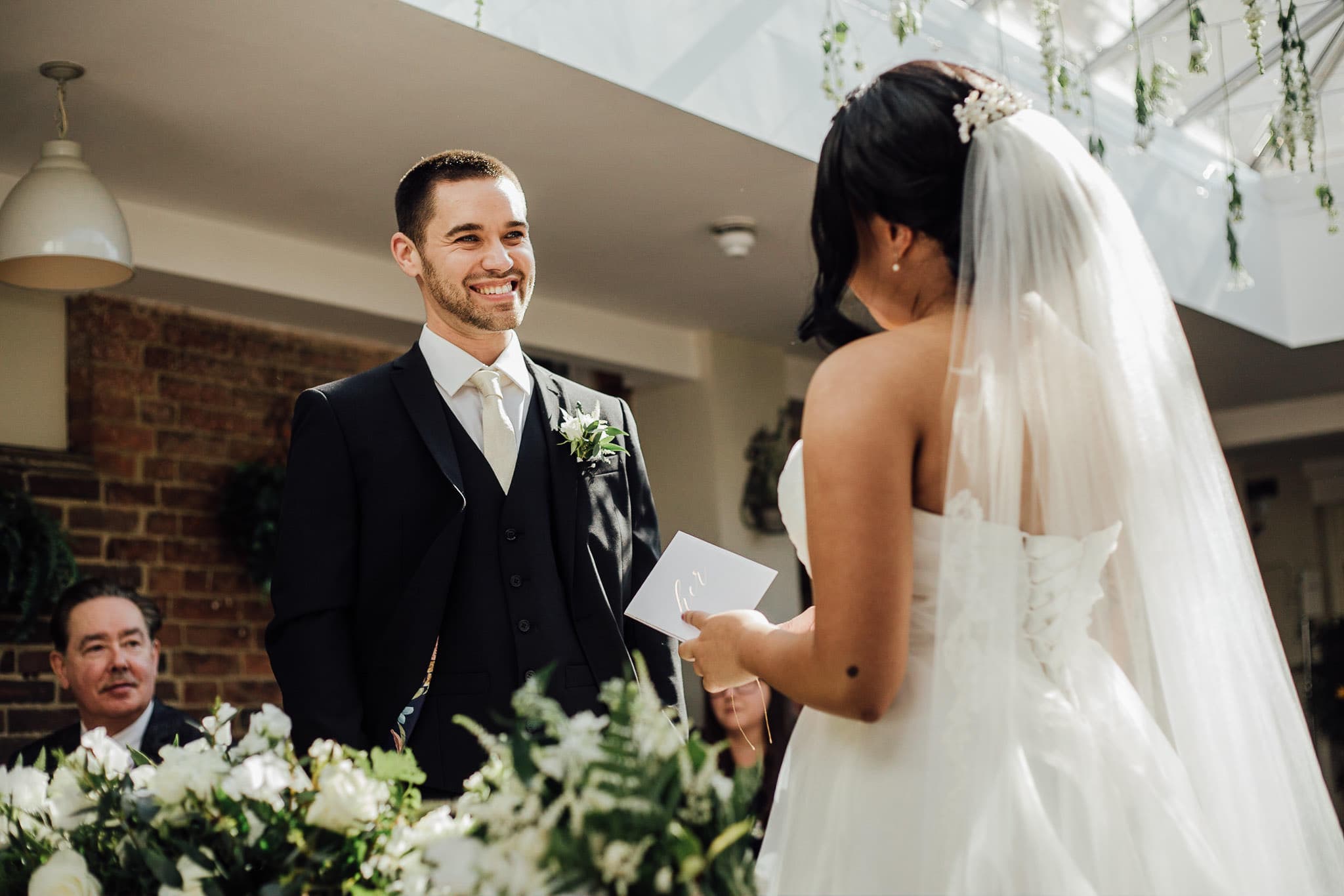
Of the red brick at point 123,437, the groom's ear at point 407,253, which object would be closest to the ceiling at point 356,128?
the red brick at point 123,437

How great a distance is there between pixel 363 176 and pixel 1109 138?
10.4 ft

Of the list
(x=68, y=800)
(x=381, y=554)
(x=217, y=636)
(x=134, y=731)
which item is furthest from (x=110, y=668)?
(x=68, y=800)

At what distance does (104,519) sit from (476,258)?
2.93 meters

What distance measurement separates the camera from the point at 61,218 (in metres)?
3.50

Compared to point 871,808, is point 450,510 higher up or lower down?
higher up

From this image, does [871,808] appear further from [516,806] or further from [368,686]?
[368,686]

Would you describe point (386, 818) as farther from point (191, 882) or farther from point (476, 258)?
point (476, 258)

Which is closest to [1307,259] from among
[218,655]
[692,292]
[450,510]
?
[692,292]

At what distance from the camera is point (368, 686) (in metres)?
2.23

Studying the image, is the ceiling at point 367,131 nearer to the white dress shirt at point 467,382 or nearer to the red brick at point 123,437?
the red brick at point 123,437

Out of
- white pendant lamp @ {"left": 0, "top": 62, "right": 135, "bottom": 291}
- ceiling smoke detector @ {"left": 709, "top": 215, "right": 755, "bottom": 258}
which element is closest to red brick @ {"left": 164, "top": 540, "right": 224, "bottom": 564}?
white pendant lamp @ {"left": 0, "top": 62, "right": 135, "bottom": 291}

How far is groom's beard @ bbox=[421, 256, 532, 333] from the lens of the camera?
7.81 ft

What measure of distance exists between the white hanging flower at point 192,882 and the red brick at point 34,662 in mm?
3282

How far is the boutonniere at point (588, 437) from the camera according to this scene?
7.91ft
